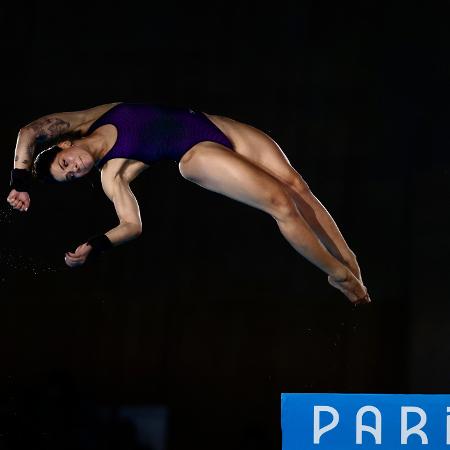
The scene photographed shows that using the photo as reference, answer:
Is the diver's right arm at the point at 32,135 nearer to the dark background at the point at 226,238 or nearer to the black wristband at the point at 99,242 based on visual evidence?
the dark background at the point at 226,238

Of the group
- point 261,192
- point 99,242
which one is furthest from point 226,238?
point 99,242

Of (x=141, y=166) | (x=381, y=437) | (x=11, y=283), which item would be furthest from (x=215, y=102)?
(x=381, y=437)

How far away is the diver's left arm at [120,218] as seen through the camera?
3.48 m

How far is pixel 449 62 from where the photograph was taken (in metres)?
3.77

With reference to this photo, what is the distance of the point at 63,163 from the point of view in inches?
134

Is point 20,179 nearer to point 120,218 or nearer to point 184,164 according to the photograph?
point 120,218

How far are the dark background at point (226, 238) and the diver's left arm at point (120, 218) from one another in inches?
1.5

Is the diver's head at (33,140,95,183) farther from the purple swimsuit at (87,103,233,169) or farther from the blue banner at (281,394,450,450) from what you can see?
the blue banner at (281,394,450,450)

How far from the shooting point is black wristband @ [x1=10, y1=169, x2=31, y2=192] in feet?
10.9

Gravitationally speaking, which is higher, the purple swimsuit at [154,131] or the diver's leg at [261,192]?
the purple swimsuit at [154,131]

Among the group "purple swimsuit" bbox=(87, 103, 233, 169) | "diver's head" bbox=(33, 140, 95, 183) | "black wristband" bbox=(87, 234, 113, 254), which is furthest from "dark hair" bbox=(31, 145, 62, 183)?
"black wristband" bbox=(87, 234, 113, 254)

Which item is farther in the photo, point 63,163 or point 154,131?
point 154,131

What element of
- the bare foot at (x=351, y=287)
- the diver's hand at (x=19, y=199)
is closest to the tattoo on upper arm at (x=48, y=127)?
the diver's hand at (x=19, y=199)

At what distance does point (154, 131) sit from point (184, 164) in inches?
7.2
